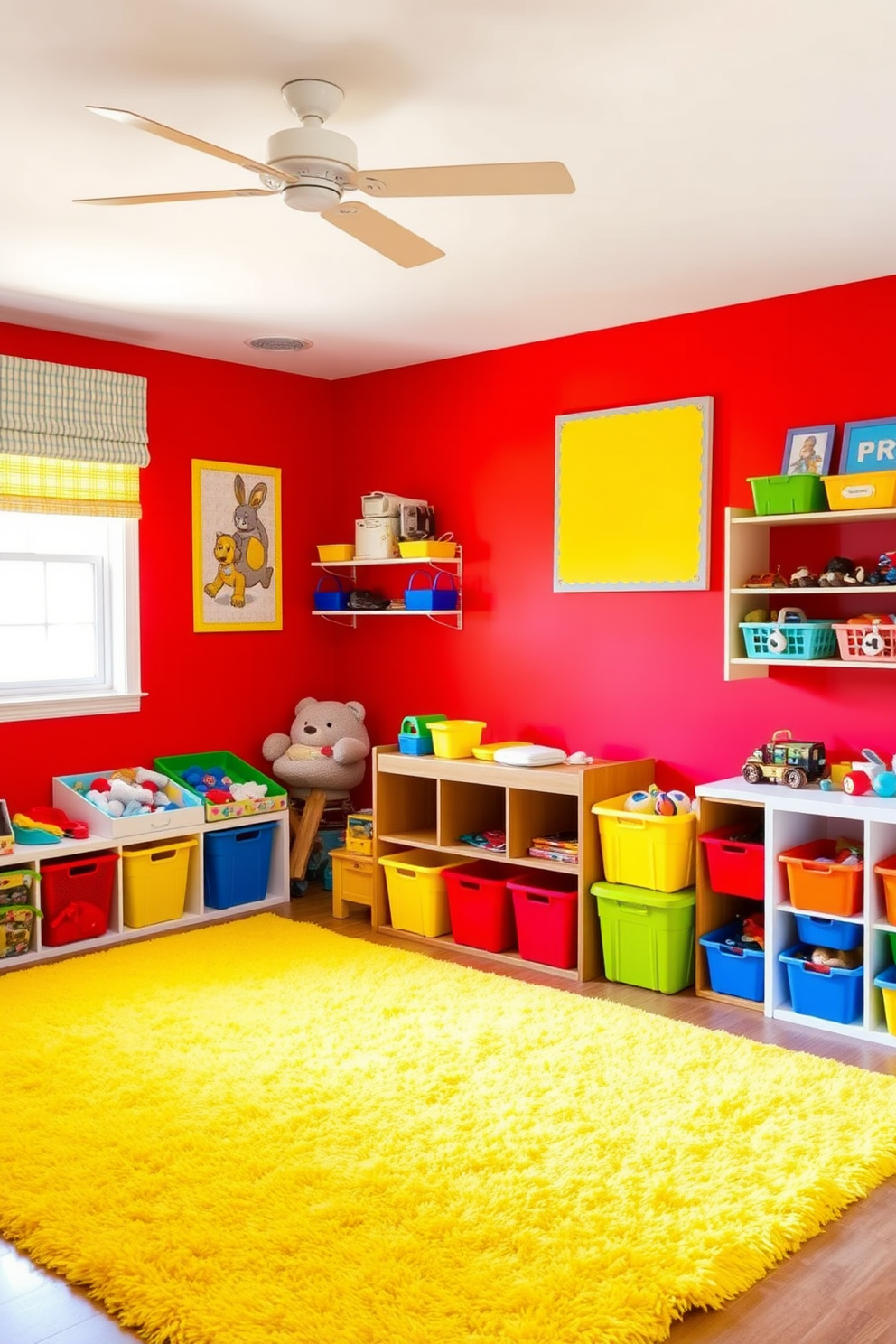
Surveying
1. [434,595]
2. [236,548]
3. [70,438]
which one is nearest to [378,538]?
[434,595]

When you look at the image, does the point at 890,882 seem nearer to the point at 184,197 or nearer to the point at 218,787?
the point at 184,197

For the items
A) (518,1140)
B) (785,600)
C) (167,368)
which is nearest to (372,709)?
(167,368)

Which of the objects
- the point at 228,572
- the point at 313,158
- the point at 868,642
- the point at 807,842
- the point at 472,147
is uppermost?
the point at 472,147

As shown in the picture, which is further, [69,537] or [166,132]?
[69,537]

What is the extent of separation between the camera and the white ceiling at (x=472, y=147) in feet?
7.64

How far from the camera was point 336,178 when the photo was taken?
103 inches

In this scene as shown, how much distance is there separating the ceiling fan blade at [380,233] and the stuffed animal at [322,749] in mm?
2904

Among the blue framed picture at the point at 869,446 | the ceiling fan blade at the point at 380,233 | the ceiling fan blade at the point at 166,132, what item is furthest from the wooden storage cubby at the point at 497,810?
the ceiling fan blade at the point at 166,132

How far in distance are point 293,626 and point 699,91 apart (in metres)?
3.64

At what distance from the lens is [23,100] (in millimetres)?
2645

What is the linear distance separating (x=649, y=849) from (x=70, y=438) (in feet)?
9.28

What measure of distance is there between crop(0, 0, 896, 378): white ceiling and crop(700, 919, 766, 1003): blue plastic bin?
2.15 metres

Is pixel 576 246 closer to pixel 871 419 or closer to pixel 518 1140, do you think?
pixel 871 419

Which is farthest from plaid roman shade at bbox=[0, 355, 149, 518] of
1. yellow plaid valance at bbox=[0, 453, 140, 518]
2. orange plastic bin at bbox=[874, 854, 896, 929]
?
orange plastic bin at bbox=[874, 854, 896, 929]
